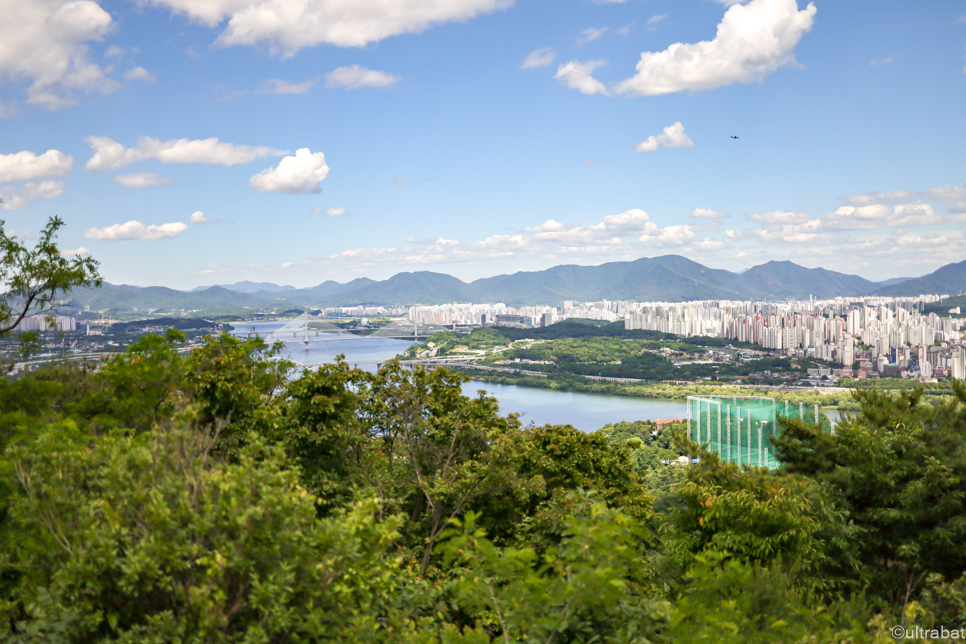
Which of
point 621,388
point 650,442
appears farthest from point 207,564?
point 621,388

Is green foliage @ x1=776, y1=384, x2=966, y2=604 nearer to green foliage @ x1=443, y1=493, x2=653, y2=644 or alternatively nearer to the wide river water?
green foliage @ x1=443, y1=493, x2=653, y2=644

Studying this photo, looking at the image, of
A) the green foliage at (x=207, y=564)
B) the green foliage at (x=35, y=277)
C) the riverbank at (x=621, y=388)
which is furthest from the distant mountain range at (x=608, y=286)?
the green foliage at (x=207, y=564)

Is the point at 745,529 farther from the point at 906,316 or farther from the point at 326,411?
the point at 906,316

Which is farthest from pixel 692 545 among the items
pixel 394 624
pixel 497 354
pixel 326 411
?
pixel 497 354

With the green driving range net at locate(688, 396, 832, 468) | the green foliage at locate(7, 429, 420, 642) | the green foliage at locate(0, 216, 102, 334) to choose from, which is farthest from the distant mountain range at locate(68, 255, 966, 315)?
A: the green foliage at locate(7, 429, 420, 642)

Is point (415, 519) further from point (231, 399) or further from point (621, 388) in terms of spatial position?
point (621, 388)

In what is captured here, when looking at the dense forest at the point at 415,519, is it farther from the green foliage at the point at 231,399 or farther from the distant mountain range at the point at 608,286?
the distant mountain range at the point at 608,286
